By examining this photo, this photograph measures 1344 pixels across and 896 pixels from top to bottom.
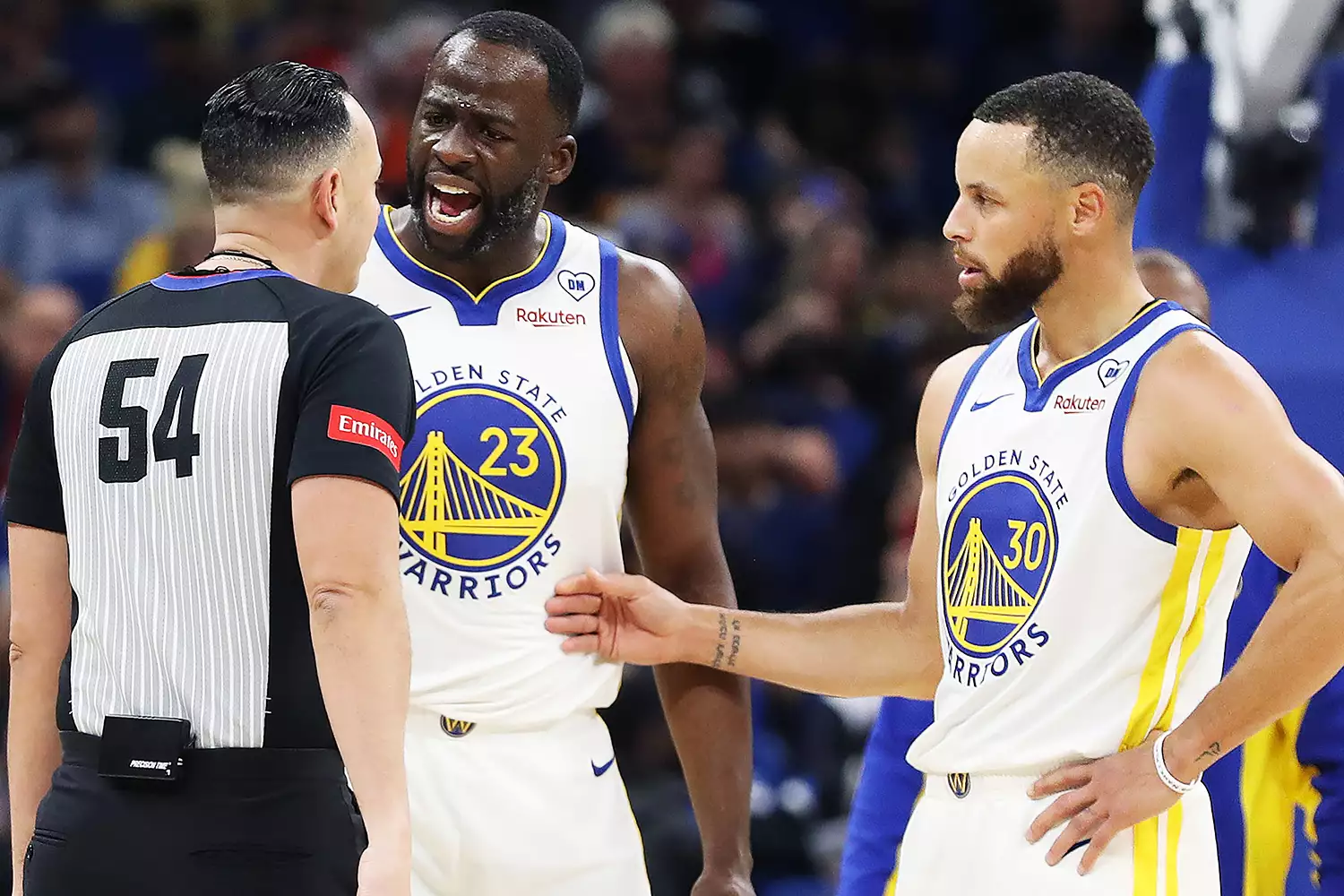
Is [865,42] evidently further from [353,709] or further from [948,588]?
[353,709]

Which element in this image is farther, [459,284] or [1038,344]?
[459,284]

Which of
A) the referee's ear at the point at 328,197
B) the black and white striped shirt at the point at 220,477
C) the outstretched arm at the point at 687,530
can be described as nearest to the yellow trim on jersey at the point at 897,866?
the outstretched arm at the point at 687,530

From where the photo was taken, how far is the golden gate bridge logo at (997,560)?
344cm

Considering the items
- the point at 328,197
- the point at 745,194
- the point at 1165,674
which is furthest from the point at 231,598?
the point at 745,194

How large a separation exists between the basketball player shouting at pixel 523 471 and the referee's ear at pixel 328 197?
0.69 metres

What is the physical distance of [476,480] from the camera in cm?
380

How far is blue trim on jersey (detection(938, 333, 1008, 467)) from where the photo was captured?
12.3ft

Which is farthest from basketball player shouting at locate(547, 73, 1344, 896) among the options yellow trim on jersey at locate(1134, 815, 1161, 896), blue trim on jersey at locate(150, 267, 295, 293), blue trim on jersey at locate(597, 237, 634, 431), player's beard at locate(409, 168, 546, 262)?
blue trim on jersey at locate(150, 267, 295, 293)

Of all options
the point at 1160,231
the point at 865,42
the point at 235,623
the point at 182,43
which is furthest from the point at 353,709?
the point at 865,42

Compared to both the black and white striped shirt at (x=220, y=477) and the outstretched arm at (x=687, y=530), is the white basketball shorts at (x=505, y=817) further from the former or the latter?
the black and white striped shirt at (x=220, y=477)

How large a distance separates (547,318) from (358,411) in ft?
3.65

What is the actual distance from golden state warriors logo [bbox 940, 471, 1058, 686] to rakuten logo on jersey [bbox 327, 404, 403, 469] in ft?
3.83

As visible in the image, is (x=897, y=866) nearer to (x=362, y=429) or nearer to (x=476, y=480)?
(x=476, y=480)

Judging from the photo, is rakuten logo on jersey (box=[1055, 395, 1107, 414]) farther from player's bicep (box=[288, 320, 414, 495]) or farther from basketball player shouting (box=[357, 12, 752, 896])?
player's bicep (box=[288, 320, 414, 495])
